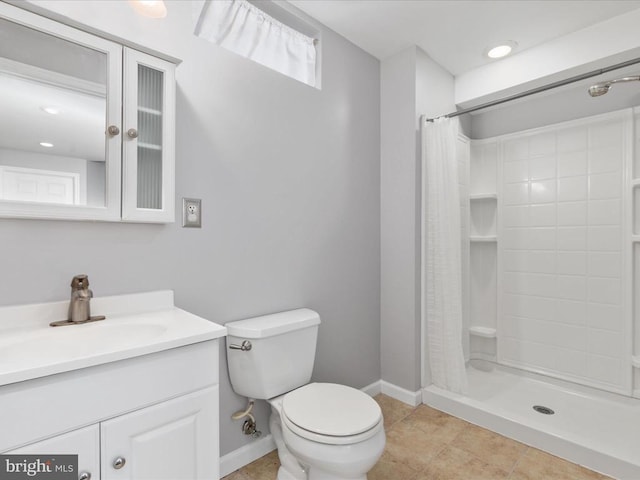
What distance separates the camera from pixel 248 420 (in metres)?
1.67

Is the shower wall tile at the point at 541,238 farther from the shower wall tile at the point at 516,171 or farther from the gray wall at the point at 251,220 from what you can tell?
the gray wall at the point at 251,220

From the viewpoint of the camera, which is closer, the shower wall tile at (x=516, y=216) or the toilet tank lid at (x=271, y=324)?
the toilet tank lid at (x=271, y=324)

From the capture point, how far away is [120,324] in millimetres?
1182

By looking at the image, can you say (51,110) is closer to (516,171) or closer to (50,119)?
(50,119)

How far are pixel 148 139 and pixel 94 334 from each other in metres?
0.74

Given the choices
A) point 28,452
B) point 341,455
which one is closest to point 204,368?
point 28,452

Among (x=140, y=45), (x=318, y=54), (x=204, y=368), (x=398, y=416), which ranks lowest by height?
(x=398, y=416)

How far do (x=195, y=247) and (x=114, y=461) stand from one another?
83cm

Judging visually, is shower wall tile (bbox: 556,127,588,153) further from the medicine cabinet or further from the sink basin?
the sink basin

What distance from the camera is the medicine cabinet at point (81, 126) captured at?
108cm

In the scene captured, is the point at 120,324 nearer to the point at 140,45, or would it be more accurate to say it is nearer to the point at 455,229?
the point at 140,45

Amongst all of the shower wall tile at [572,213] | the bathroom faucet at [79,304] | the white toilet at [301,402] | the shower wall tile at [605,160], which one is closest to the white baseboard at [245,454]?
the white toilet at [301,402]

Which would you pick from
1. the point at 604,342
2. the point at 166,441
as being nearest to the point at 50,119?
the point at 166,441

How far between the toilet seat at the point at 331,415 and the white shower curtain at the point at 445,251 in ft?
3.08
